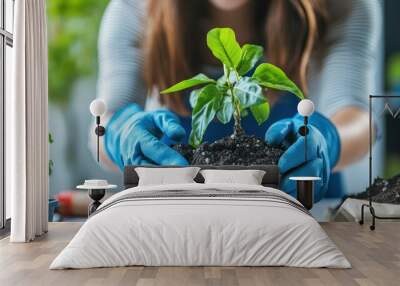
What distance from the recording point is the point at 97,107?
7527 mm

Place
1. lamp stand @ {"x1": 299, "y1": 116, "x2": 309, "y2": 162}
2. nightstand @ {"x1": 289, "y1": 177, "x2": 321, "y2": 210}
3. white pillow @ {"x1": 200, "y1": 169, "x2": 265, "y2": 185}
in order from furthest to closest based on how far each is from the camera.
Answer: lamp stand @ {"x1": 299, "y1": 116, "x2": 309, "y2": 162}, nightstand @ {"x1": 289, "y1": 177, "x2": 321, "y2": 210}, white pillow @ {"x1": 200, "y1": 169, "x2": 265, "y2": 185}

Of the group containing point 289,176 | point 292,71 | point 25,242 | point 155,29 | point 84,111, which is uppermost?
point 155,29

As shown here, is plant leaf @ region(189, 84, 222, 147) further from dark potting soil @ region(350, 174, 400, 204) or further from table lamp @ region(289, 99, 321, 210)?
dark potting soil @ region(350, 174, 400, 204)

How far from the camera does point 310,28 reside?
7844 mm

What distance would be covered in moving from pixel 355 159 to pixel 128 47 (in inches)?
124

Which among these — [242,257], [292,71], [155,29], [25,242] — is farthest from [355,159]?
[25,242]

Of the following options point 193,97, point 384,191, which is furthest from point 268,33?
point 384,191

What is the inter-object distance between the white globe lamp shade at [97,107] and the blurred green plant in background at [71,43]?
49 centimetres

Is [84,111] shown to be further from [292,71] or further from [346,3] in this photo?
[346,3]

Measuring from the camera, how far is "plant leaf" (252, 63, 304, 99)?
7.67m

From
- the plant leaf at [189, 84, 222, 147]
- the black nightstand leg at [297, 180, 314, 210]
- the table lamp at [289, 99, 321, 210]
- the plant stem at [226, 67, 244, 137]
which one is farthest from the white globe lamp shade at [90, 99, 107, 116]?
the black nightstand leg at [297, 180, 314, 210]

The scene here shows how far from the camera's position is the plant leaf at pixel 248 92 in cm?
777

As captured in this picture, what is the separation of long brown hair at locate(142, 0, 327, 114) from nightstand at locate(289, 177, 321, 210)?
3.89 ft

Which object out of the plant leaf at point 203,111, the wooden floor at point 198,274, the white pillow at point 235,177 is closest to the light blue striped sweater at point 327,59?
the plant leaf at point 203,111
